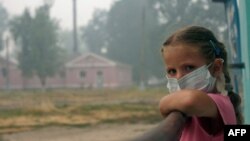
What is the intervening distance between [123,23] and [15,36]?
60.0 ft

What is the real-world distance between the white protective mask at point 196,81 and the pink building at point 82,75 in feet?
172

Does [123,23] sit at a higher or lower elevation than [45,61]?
higher

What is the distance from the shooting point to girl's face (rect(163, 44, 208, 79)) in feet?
2.88

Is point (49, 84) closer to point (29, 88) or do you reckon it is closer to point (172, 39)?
point (29, 88)

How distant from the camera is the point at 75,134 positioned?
623 inches

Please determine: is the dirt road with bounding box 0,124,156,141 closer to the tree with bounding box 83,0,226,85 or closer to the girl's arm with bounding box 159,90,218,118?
the girl's arm with bounding box 159,90,218,118

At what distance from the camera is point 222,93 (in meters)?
0.93

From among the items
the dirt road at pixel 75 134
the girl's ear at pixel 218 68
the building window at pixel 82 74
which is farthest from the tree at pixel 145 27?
the girl's ear at pixel 218 68

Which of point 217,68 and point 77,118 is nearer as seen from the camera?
point 217,68

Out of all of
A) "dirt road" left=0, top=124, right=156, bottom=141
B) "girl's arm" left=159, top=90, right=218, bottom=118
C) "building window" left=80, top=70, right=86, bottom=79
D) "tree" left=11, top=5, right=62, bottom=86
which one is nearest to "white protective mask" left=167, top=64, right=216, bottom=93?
"girl's arm" left=159, top=90, right=218, bottom=118

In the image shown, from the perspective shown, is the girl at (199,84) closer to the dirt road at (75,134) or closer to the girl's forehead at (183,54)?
the girl's forehead at (183,54)

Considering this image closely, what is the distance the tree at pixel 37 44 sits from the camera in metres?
48.4

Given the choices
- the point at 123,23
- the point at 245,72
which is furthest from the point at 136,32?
the point at 245,72

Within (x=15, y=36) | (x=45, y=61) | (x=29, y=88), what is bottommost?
(x=29, y=88)
